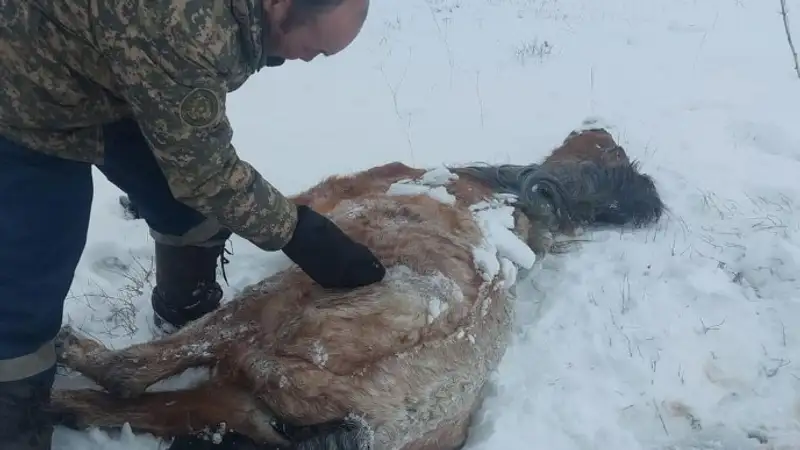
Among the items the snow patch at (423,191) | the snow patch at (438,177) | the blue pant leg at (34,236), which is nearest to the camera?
the blue pant leg at (34,236)

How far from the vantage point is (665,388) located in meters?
3.19

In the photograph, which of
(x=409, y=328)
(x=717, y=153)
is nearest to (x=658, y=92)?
(x=717, y=153)

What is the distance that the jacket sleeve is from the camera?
194cm

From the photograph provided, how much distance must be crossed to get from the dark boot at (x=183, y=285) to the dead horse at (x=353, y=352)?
31 cm

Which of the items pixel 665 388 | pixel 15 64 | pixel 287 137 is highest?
pixel 15 64

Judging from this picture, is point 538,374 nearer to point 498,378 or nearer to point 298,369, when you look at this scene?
point 498,378

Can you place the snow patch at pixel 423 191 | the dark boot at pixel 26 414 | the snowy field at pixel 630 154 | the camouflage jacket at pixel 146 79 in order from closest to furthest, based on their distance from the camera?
the camouflage jacket at pixel 146 79 → the dark boot at pixel 26 414 → the snowy field at pixel 630 154 → the snow patch at pixel 423 191

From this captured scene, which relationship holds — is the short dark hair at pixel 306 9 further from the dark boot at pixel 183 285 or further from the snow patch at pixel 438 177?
the snow patch at pixel 438 177

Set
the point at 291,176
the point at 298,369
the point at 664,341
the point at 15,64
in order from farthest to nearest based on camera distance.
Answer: the point at 291,176, the point at 664,341, the point at 298,369, the point at 15,64

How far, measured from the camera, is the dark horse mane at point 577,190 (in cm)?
396

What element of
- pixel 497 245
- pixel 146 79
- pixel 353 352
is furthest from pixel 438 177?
pixel 146 79

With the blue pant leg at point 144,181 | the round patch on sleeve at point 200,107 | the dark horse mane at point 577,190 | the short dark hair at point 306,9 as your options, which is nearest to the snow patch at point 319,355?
the blue pant leg at point 144,181

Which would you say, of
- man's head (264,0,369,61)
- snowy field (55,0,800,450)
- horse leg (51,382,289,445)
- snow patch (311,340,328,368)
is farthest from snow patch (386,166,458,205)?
man's head (264,0,369,61)

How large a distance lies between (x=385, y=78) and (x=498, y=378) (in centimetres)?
348
